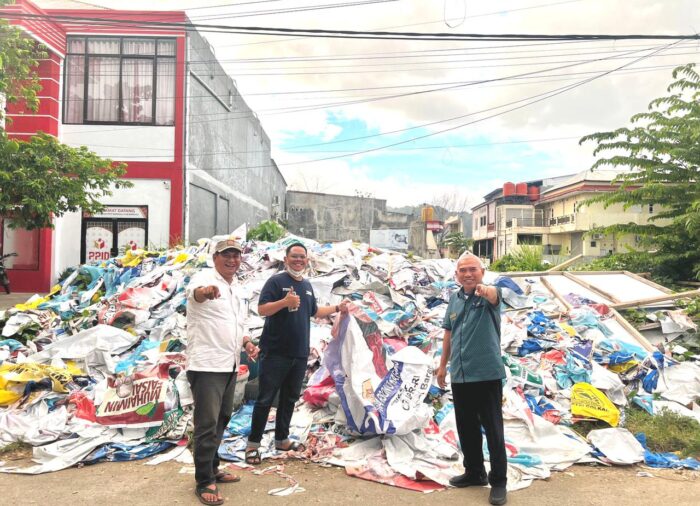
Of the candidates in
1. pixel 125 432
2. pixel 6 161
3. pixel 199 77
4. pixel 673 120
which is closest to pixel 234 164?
pixel 199 77

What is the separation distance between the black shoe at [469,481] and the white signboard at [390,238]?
2890 cm

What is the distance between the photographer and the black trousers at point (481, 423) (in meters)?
3.33

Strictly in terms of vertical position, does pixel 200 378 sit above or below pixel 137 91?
below

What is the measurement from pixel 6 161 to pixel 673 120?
1335 centimetres

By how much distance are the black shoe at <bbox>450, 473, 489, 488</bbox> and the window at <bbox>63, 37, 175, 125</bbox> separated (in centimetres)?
1444

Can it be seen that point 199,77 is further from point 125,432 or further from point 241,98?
point 125,432

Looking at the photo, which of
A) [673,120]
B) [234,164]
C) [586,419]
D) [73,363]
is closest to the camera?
[586,419]

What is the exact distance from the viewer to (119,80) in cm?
1533

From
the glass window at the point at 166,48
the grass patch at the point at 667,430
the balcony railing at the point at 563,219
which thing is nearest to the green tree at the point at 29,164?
the glass window at the point at 166,48

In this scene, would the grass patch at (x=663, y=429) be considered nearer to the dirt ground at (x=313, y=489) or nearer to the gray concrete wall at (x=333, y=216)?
the dirt ground at (x=313, y=489)

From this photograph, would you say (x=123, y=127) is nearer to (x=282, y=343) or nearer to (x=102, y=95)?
(x=102, y=95)

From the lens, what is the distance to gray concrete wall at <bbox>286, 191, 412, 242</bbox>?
33.5 m

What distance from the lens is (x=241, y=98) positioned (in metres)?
22.6

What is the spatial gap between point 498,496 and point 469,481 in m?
0.29
